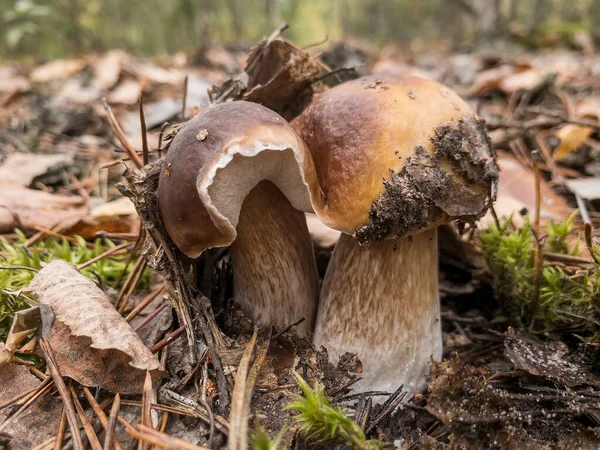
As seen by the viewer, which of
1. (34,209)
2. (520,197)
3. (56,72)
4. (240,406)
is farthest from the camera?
(56,72)

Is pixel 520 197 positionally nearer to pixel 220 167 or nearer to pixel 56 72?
pixel 220 167

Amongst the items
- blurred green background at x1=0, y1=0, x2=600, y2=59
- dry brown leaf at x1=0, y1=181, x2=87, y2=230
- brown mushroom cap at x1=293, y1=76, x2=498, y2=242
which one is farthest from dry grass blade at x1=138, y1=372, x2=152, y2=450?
blurred green background at x1=0, y1=0, x2=600, y2=59

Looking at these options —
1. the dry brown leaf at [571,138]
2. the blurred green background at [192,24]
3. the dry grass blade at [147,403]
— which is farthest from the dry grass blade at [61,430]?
the blurred green background at [192,24]

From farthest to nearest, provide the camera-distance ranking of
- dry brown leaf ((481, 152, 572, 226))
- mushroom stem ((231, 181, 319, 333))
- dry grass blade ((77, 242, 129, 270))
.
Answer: dry brown leaf ((481, 152, 572, 226)) → dry grass blade ((77, 242, 129, 270)) → mushroom stem ((231, 181, 319, 333))

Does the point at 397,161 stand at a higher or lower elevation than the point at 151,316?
higher

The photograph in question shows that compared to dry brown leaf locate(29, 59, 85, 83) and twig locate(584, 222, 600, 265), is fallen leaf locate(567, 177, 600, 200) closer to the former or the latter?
twig locate(584, 222, 600, 265)

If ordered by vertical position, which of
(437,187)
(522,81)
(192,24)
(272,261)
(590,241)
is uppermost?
(192,24)

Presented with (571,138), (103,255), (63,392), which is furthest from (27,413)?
(571,138)
